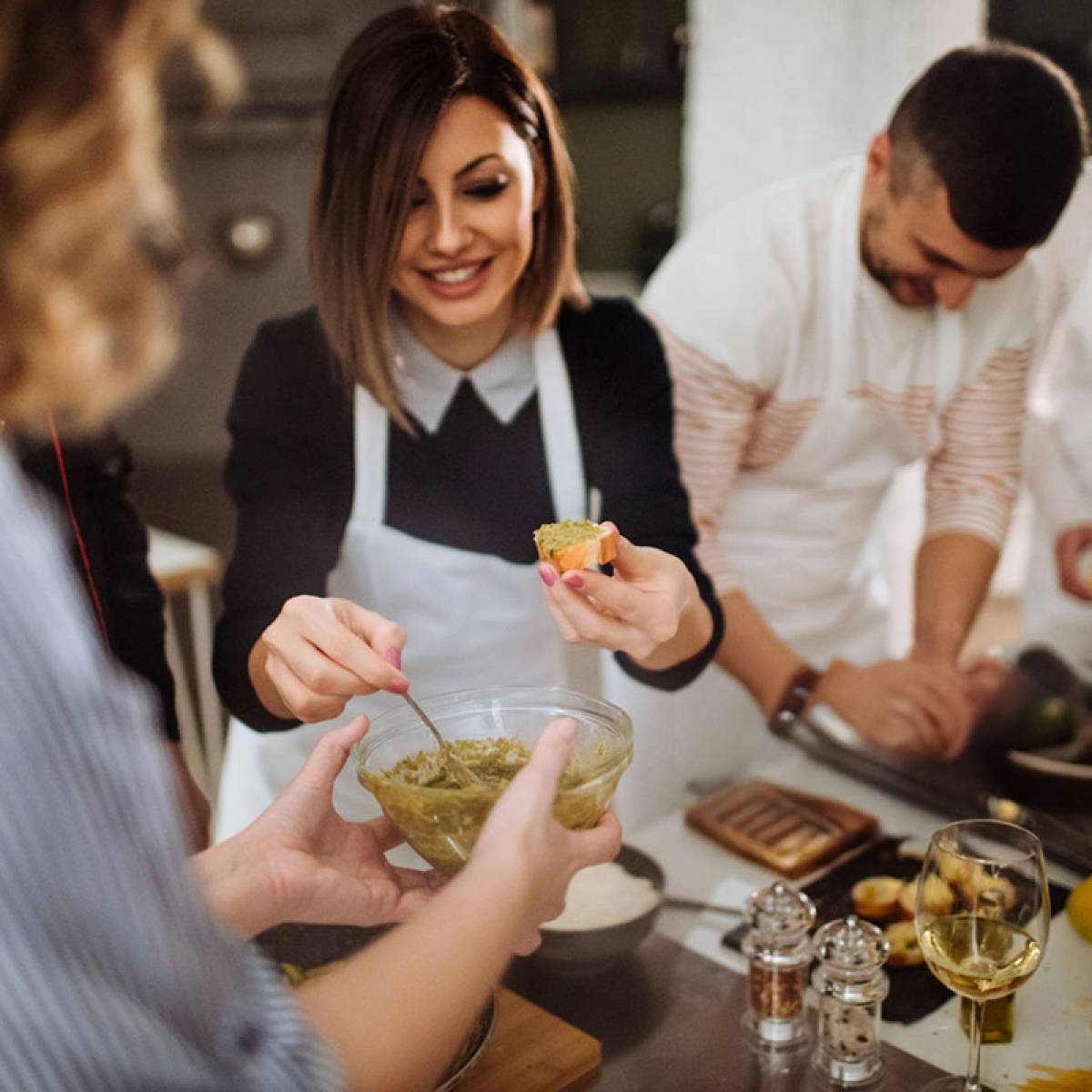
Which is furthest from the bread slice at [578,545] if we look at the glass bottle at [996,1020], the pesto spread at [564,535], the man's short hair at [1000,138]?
the man's short hair at [1000,138]

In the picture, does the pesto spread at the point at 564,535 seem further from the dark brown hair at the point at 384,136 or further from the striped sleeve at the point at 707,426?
the striped sleeve at the point at 707,426

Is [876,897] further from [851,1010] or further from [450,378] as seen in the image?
[450,378]

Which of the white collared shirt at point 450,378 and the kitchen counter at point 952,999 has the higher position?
the white collared shirt at point 450,378

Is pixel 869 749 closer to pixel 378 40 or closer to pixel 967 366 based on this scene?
pixel 967 366

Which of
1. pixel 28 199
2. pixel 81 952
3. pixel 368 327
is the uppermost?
pixel 28 199

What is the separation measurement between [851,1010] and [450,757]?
36cm

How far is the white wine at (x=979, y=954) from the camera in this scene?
2.72 feet

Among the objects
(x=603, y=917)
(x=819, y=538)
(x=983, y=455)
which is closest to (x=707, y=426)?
(x=819, y=538)

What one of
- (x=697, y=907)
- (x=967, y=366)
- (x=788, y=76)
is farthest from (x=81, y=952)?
(x=788, y=76)

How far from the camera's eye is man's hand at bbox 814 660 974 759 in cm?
133

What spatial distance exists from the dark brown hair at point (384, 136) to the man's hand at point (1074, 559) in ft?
3.16

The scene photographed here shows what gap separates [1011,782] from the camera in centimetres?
126

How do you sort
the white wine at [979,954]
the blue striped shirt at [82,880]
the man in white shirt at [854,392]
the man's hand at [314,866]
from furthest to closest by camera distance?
1. the man in white shirt at [854,392]
2. the white wine at [979,954]
3. the man's hand at [314,866]
4. the blue striped shirt at [82,880]

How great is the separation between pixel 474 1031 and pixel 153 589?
47 cm
